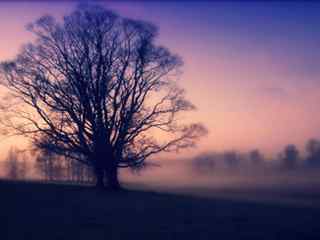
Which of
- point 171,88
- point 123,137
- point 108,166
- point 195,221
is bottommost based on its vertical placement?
point 195,221

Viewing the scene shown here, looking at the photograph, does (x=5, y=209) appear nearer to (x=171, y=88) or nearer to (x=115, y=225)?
(x=115, y=225)

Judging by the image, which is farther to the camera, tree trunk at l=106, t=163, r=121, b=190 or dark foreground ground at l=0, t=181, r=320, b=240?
tree trunk at l=106, t=163, r=121, b=190

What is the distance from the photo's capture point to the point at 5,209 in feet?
50.4

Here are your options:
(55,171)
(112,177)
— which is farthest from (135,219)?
(55,171)

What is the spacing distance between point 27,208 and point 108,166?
362 inches

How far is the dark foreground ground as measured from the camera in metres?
12.6

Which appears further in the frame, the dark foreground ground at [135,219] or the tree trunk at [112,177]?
the tree trunk at [112,177]

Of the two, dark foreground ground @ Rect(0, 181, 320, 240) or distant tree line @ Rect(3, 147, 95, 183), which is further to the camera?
distant tree line @ Rect(3, 147, 95, 183)

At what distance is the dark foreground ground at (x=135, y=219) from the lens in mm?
12625

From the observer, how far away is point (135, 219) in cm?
1527

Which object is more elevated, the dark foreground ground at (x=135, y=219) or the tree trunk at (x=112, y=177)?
the tree trunk at (x=112, y=177)

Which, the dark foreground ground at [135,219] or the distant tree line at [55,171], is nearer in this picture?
the dark foreground ground at [135,219]

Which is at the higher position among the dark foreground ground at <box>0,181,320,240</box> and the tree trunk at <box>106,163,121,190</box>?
the tree trunk at <box>106,163,121,190</box>

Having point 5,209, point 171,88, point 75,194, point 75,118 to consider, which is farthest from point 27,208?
point 171,88
